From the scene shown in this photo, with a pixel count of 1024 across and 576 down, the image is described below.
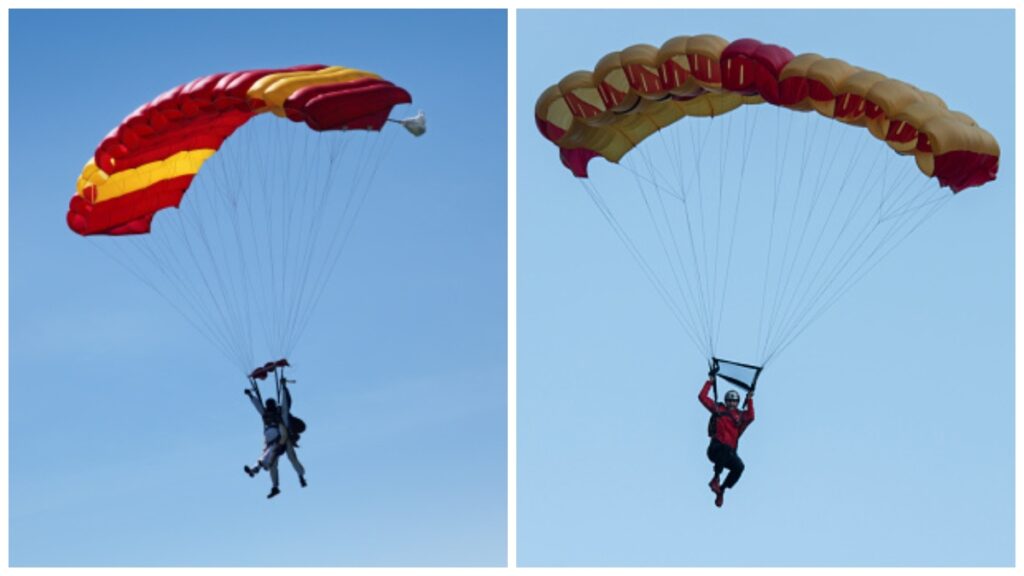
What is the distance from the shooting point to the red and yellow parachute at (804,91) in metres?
23.6

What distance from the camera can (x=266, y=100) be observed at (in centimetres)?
2414

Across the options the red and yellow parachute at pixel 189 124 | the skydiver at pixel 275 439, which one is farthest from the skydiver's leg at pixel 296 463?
the red and yellow parachute at pixel 189 124

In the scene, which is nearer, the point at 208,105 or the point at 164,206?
the point at 208,105

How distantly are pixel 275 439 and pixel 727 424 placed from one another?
13.1 feet

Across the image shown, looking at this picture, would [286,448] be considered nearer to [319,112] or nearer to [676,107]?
[319,112]

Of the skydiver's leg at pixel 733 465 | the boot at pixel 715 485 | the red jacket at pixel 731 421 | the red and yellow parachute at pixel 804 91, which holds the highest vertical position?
the red and yellow parachute at pixel 804 91

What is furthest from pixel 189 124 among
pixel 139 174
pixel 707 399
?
pixel 707 399

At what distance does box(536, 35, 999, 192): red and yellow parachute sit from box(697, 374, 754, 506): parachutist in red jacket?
8.23 feet

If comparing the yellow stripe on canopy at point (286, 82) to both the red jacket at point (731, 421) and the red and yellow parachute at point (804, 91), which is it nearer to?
the red and yellow parachute at point (804, 91)

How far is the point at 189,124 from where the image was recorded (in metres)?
25.2

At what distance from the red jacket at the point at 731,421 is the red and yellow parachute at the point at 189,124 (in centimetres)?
382

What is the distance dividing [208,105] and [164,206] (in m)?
2.14

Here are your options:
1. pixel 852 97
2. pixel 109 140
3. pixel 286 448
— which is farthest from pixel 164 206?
pixel 852 97

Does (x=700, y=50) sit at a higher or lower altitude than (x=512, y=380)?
higher
